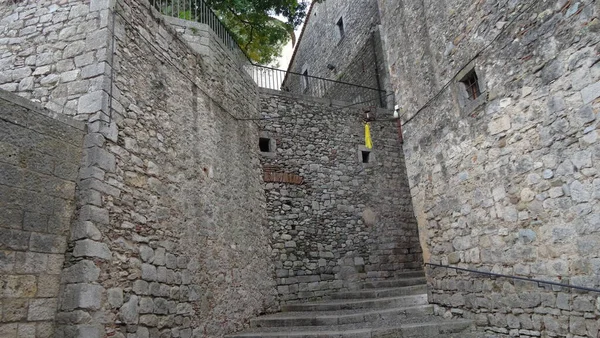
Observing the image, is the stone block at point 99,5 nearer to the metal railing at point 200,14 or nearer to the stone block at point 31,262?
the metal railing at point 200,14

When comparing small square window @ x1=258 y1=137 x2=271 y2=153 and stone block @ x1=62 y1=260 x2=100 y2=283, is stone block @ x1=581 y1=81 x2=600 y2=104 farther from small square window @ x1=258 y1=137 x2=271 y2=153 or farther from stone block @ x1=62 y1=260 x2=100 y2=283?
small square window @ x1=258 y1=137 x2=271 y2=153

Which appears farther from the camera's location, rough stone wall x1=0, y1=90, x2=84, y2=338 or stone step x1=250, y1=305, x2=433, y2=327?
stone step x1=250, y1=305, x2=433, y2=327

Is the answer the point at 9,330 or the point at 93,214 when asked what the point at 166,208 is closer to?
the point at 93,214

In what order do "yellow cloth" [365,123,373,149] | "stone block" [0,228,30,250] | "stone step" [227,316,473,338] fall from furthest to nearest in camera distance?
"yellow cloth" [365,123,373,149] < "stone step" [227,316,473,338] < "stone block" [0,228,30,250]

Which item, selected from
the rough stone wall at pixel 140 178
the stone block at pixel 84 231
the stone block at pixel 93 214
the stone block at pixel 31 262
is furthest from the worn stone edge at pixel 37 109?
the stone block at pixel 31 262

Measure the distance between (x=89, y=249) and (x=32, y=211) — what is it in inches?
22.3

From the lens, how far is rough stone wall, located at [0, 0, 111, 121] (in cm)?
446

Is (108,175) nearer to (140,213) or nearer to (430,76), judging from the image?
(140,213)

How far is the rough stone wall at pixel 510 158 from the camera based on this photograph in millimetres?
4090

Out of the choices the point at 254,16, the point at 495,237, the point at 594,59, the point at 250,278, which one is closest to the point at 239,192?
the point at 250,278

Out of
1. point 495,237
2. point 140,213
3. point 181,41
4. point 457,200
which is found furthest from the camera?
point 181,41

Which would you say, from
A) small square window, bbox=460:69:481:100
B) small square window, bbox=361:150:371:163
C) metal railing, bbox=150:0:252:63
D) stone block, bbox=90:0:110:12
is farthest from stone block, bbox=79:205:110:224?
small square window, bbox=361:150:371:163

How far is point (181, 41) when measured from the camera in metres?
6.18

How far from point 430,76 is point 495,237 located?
2542mm
